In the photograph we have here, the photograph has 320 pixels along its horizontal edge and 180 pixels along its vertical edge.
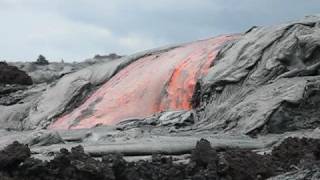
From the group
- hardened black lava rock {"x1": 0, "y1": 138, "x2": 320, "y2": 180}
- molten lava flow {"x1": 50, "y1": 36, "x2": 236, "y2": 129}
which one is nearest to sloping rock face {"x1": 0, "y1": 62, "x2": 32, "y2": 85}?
molten lava flow {"x1": 50, "y1": 36, "x2": 236, "y2": 129}

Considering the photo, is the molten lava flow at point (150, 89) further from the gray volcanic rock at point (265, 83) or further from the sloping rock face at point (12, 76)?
the sloping rock face at point (12, 76)

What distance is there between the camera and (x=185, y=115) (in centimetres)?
1764

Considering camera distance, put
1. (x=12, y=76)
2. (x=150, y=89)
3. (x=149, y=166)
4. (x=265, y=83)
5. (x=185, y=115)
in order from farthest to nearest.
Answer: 1. (x=12, y=76)
2. (x=150, y=89)
3. (x=265, y=83)
4. (x=185, y=115)
5. (x=149, y=166)

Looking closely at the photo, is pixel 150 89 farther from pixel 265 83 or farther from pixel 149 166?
pixel 149 166

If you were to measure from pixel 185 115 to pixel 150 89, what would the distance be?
3.33 m

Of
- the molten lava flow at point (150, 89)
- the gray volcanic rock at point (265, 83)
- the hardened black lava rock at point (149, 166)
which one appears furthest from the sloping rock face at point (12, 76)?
the hardened black lava rock at point (149, 166)

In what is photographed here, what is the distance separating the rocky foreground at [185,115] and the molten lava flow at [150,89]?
1.6 inches

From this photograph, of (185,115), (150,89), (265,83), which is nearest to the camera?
(185,115)

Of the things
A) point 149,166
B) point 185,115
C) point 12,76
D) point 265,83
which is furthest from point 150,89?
point 12,76

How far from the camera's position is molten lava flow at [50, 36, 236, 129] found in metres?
19.9

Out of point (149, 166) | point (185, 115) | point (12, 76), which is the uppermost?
point (12, 76)

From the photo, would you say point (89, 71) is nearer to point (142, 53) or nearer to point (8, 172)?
point (142, 53)

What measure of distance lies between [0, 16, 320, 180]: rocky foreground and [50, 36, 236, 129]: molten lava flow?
41 mm

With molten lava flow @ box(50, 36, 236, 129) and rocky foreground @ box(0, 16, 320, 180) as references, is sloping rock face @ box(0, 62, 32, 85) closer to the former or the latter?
rocky foreground @ box(0, 16, 320, 180)
